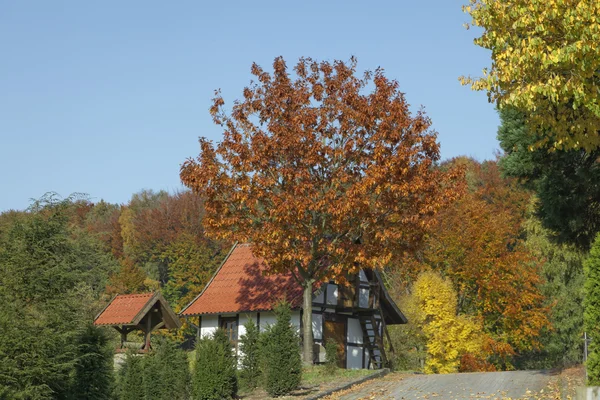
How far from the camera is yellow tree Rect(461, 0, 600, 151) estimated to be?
14.4 m

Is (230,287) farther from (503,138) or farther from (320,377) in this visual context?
(503,138)

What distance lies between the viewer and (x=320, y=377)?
24.2 m

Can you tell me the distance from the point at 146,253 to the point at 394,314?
37618mm

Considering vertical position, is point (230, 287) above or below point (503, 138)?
below

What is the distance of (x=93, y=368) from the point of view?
61.2ft

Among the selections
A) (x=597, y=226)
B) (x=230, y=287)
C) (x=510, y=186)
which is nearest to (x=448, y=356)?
(x=230, y=287)

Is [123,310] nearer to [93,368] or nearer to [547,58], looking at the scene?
[93,368]

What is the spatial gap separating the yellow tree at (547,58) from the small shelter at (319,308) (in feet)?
52.4

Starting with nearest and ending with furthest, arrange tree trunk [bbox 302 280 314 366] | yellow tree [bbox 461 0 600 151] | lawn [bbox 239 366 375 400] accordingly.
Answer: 1. yellow tree [bbox 461 0 600 151]
2. lawn [bbox 239 366 375 400]
3. tree trunk [bbox 302 280 314 366]

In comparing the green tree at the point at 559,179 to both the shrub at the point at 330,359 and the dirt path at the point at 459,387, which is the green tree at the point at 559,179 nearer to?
the dirt path at the point at 459,387

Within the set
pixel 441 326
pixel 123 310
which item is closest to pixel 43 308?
pixel 123 310

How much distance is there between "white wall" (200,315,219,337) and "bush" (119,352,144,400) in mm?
11263

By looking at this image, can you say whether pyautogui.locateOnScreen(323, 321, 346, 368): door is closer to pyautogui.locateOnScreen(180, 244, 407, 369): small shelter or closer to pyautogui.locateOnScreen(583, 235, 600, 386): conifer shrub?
pyautogui.locateOnScreen(180, 244, 407, 369): small shelter

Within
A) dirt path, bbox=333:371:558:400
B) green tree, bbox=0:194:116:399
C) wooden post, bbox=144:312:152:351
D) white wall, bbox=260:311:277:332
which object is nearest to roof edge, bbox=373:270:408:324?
white wall, bbox=260:311:277:332
